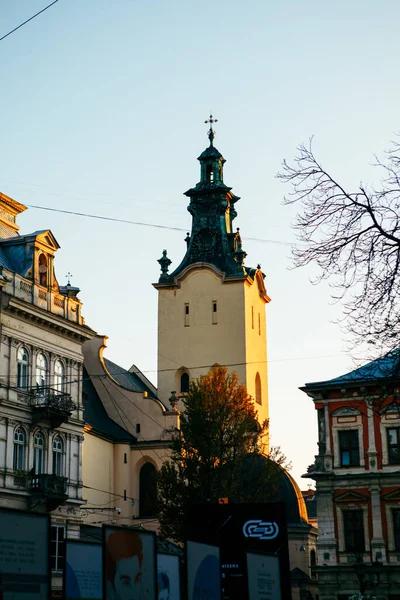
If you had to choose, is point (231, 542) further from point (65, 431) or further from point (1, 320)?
point (65, 431)

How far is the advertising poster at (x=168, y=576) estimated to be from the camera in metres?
15.0

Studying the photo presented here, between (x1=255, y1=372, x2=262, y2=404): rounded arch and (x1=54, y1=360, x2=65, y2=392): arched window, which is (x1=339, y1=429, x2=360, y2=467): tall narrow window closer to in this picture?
(x1=54, y1=360, x2=65, y2=392): arched window

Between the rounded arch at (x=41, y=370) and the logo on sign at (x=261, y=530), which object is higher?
the rounded arch at (x=41, y=370)

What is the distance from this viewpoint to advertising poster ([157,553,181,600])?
15023 millimetres

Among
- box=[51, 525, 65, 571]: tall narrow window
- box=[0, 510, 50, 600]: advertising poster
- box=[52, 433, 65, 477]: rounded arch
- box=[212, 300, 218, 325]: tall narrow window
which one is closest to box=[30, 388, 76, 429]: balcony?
box=[52, 433, 65, 477]: rounded arch

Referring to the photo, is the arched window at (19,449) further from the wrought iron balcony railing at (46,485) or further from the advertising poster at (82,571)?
the advertising poster at (82,571)

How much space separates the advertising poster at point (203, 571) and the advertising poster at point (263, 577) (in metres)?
0.75

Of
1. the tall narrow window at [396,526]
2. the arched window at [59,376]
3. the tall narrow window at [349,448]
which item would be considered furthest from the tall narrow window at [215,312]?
the tall narrow window at [396,526]

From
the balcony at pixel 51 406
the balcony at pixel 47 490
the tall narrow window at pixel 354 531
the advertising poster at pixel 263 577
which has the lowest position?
the advertising poster at pixel 263 577

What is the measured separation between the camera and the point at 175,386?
7125 cm

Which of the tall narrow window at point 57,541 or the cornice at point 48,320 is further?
the cornice at point 48,320

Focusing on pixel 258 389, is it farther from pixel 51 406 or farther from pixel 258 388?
pixel 51 406

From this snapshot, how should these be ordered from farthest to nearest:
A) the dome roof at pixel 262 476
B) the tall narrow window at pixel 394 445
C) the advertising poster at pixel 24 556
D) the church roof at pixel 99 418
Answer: the church roof at pixel 99 418 → the tall narrow window at pixel 394 445 → the dome roof at pixel 262 476 → the advertising poster at pixel 24 556

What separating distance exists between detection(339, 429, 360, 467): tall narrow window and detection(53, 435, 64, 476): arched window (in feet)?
41.4
